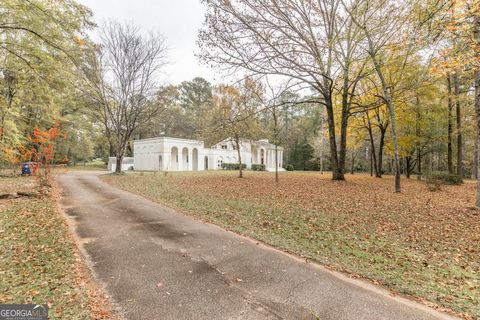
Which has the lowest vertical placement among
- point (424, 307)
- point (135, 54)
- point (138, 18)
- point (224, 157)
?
point (424, 307)

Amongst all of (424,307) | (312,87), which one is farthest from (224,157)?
(424,307)

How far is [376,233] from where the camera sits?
5.92 m

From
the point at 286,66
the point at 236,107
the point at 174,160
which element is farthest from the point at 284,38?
the point at 174,160

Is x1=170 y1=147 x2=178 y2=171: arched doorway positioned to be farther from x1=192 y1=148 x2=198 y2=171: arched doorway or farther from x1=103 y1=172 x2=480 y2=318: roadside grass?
x1=103 y1=172 x2=480 y2=318: roadside grass

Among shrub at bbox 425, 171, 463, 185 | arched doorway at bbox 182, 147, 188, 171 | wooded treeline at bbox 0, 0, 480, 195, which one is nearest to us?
wooded treeline at bbox 0, 0, 480, 195

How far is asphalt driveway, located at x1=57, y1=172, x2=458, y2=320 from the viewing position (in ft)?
9.50

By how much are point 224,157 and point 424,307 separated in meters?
37.5

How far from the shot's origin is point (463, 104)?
18.0 m

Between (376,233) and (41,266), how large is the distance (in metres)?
6.92

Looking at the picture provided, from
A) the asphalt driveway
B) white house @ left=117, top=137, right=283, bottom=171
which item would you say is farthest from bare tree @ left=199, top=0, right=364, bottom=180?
white house @ left=117, top=137, right=283, bottom=171

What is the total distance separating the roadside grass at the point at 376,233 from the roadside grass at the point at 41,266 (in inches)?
136

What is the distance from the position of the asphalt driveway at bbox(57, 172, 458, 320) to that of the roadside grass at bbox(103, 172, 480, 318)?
1.77 ft

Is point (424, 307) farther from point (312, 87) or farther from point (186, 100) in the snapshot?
point (186, 100)

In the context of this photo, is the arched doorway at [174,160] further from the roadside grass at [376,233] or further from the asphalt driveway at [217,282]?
the asphalt driveway at [217,282]
